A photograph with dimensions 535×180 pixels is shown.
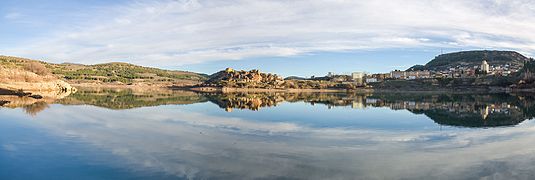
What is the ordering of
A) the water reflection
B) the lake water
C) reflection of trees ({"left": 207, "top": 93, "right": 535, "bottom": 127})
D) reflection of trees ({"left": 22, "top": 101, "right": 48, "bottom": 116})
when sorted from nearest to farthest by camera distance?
1. the lake water
2. reflection of trees ({"left": 207, "top": 93, "right": 535, "bottom": 127})
3. reflection of trees ({"left": 22, "top": 101, "right": 48, "bottom": 116})
4. the water reflection

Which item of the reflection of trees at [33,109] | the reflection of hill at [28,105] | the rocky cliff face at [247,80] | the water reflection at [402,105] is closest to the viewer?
the reflection of trees at [33,109]

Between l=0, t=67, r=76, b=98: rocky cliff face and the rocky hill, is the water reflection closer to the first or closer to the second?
the rocky hill

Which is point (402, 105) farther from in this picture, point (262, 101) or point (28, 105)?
point (28, 105)

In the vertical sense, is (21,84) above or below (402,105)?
above

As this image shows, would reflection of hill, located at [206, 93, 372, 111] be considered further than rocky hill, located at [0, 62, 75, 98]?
No

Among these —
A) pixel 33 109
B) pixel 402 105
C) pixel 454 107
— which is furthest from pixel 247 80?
pixel 33 109

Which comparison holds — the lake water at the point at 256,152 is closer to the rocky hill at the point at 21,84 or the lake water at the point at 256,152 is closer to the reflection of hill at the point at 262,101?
the reflection of hill at the point at 262,101

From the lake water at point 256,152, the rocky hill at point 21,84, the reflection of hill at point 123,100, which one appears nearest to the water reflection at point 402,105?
the reflection of hill at point 123,100

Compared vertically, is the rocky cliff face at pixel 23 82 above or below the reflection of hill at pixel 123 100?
above

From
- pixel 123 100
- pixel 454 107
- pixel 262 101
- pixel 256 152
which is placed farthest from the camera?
pixel 262 101

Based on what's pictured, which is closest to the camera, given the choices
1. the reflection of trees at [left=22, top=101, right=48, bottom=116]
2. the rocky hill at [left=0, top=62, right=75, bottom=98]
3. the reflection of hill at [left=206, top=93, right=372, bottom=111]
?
the reflection of trees at [left=22, top=101, right=48, bottom=116]

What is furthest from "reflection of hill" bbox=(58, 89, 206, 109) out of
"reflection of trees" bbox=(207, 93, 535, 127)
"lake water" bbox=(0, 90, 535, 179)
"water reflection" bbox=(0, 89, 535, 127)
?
"lake water" bbox=(0, 90, 535, 179)

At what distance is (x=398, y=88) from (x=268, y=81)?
52.3 metres

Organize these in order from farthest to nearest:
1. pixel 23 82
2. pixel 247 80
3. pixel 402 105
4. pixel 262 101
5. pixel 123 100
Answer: pixel 247 80 < pixel 23 82 < pixel 262 101 < pixel 123 100 < pixel 402 105
